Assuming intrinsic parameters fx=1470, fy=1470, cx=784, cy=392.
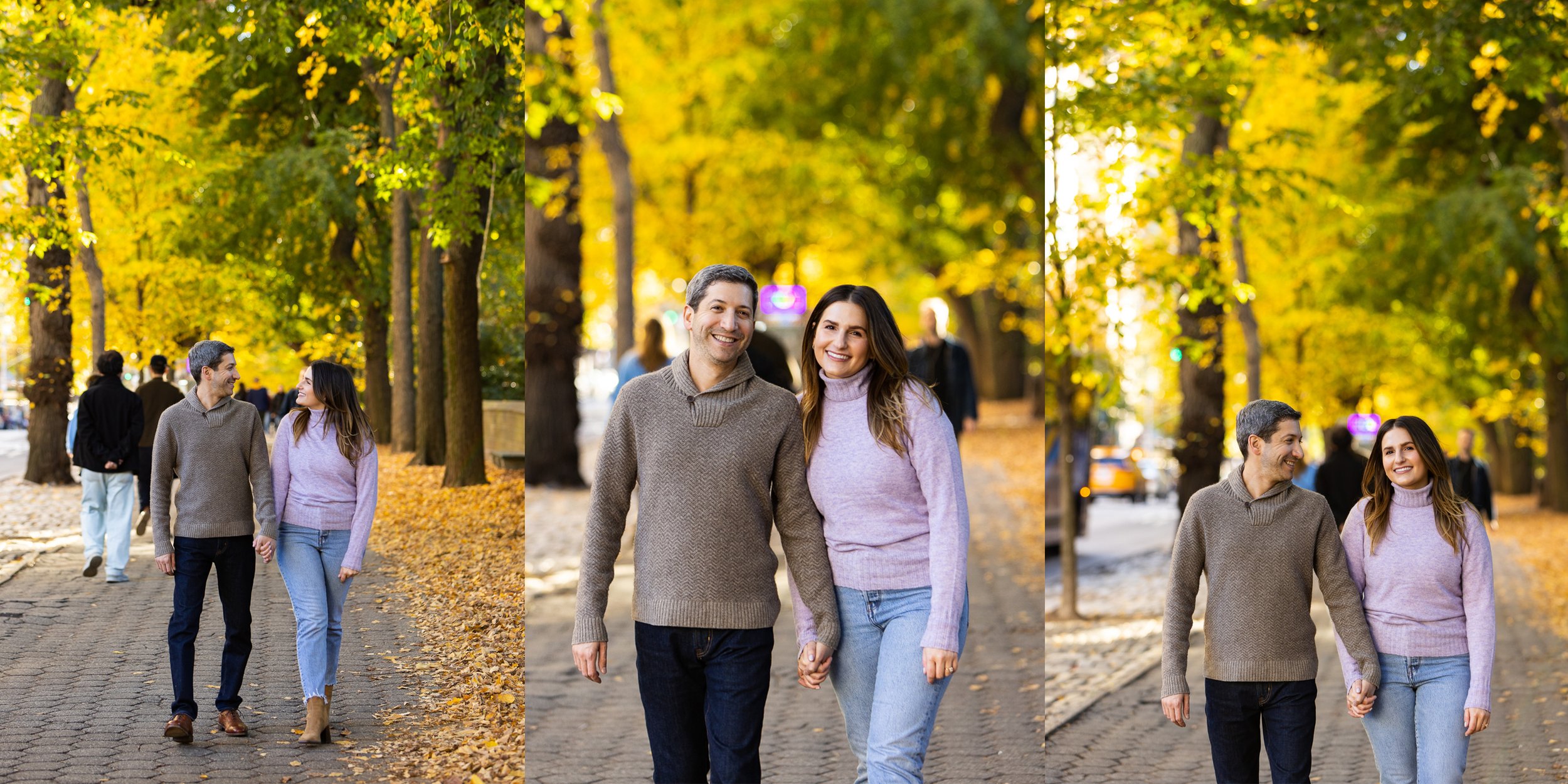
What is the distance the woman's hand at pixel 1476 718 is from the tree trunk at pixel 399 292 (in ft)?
12.0

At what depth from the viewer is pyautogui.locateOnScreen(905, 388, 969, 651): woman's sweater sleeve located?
381cm

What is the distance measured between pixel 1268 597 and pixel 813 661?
Answer: 1.59 m

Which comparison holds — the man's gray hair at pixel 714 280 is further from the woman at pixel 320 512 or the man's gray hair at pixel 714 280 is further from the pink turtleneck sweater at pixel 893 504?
the woman at pixel 320 512

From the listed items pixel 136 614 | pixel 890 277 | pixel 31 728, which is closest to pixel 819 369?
pixel 136 614

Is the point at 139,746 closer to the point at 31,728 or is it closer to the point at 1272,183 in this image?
the point at 31,728

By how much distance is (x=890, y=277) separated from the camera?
31359 mm

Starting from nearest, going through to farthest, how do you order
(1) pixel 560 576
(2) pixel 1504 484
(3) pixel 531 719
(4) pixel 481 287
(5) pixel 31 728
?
(5) pixel 31 728
(4) pixel 481 287
(2) pixel 1504 484
(3) pixel 531 719
(1) pixel 560 576

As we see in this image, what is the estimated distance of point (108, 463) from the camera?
16.7ft

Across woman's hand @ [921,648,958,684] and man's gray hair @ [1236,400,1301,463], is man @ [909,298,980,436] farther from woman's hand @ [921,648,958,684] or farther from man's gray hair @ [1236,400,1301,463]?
woman's hand @ [921,648,958,684]

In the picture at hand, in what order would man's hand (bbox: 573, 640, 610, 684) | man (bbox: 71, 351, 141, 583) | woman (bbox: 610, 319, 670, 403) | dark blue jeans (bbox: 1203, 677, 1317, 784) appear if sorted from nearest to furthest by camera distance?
1. man's hand (bbox: 573, 640, 610, 684)
2. dark blue jeans (bbox: 1203, 677, 1317, 784)
3. man (bbox: 71, 351, 141, 583)
4. woman (bbox: 610, 319, 670, 403)

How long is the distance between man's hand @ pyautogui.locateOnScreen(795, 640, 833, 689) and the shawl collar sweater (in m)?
2.08

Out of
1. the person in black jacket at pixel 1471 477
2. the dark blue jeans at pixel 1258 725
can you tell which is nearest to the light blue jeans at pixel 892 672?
the dark blue jeans at pixel 1258 725

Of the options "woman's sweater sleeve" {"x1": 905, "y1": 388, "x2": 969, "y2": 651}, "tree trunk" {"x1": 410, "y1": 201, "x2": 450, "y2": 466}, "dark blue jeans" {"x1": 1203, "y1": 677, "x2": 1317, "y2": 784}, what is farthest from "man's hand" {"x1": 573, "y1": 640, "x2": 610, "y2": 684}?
"dark blue jeans" {"x1": 1203, "y1": 677, "x2": 1317, "y2": 784}

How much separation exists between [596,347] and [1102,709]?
124ft
